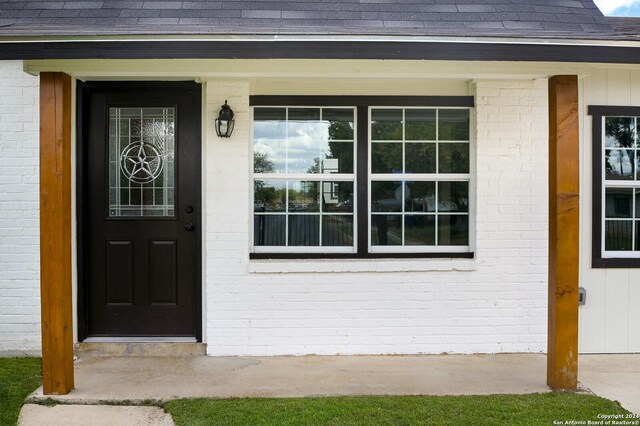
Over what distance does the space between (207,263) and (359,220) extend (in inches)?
56.9

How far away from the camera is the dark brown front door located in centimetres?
473

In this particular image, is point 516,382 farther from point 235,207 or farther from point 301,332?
point 235,207

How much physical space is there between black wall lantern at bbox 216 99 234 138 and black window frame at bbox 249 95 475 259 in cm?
31

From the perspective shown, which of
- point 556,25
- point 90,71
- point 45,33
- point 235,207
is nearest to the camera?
point 45,33

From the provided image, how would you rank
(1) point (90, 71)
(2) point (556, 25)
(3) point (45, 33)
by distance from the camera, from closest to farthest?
(3) point (45, 33)
(1) point (90, 71)
(2) point (556, 25)

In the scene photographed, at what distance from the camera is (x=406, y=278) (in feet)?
15.3

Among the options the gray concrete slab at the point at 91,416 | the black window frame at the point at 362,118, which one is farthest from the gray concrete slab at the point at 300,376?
the black window frame at the point at 362,118

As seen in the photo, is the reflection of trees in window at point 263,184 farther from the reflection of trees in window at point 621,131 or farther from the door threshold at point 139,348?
the reflection of trees in window at point 621,131

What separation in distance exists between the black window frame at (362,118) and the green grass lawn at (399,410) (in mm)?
1408

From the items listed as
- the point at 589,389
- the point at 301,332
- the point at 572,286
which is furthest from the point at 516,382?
the point at 301,332

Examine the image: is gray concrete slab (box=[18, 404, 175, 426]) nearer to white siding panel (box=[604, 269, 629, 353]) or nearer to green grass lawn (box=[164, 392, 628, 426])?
green grass lawn (box=[164, 392, 628, 426])

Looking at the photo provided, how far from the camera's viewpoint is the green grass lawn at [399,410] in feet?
10.8

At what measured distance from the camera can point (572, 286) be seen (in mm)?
3719

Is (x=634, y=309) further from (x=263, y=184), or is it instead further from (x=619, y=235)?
(x=263, y=184)
